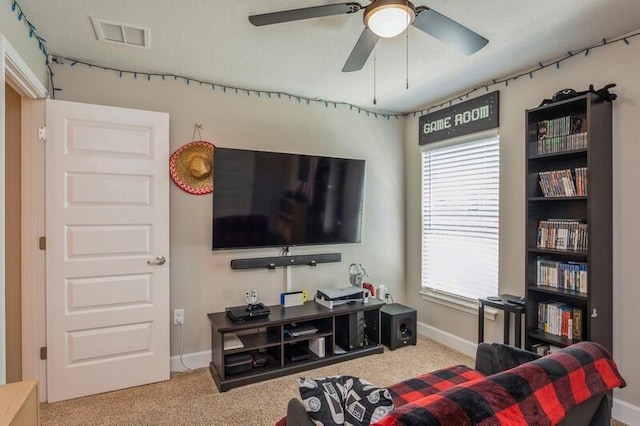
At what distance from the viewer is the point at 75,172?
8.47ft

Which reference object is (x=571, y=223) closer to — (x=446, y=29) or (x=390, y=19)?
(x=446, y=29)

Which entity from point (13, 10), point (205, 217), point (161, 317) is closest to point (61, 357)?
point (161, 317)

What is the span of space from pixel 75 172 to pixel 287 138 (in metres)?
1.77

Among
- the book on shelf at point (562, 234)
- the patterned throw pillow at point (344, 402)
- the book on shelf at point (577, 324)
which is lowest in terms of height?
the book on shelf at point (577, 324)

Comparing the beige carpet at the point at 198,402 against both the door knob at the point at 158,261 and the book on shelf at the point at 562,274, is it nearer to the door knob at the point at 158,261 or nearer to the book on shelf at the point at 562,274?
the door knob at the point at 158,261

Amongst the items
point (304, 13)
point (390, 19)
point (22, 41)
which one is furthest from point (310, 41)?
point (22, 41)

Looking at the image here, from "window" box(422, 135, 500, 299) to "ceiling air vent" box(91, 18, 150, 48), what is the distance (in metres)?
2.79

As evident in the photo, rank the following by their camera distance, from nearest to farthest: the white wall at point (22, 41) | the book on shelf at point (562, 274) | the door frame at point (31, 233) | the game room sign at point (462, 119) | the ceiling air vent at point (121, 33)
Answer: the white wall at point (22, 41)
the ceiling air vent at point (121, 33)
the book on shelf at point (562, 274)
the door frame at point (31, 233)
the game room sign at point (462, 119)

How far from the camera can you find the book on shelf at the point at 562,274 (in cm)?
236

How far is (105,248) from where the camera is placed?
267 cm

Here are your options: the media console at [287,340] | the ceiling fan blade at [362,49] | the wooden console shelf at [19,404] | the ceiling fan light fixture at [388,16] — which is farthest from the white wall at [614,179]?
the wooden console shelf at [19,404]

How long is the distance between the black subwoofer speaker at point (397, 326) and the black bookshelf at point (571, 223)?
1174mm

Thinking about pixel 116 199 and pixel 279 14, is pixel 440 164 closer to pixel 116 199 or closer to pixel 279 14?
pixel 279 14

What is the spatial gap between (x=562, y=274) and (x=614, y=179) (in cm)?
71
